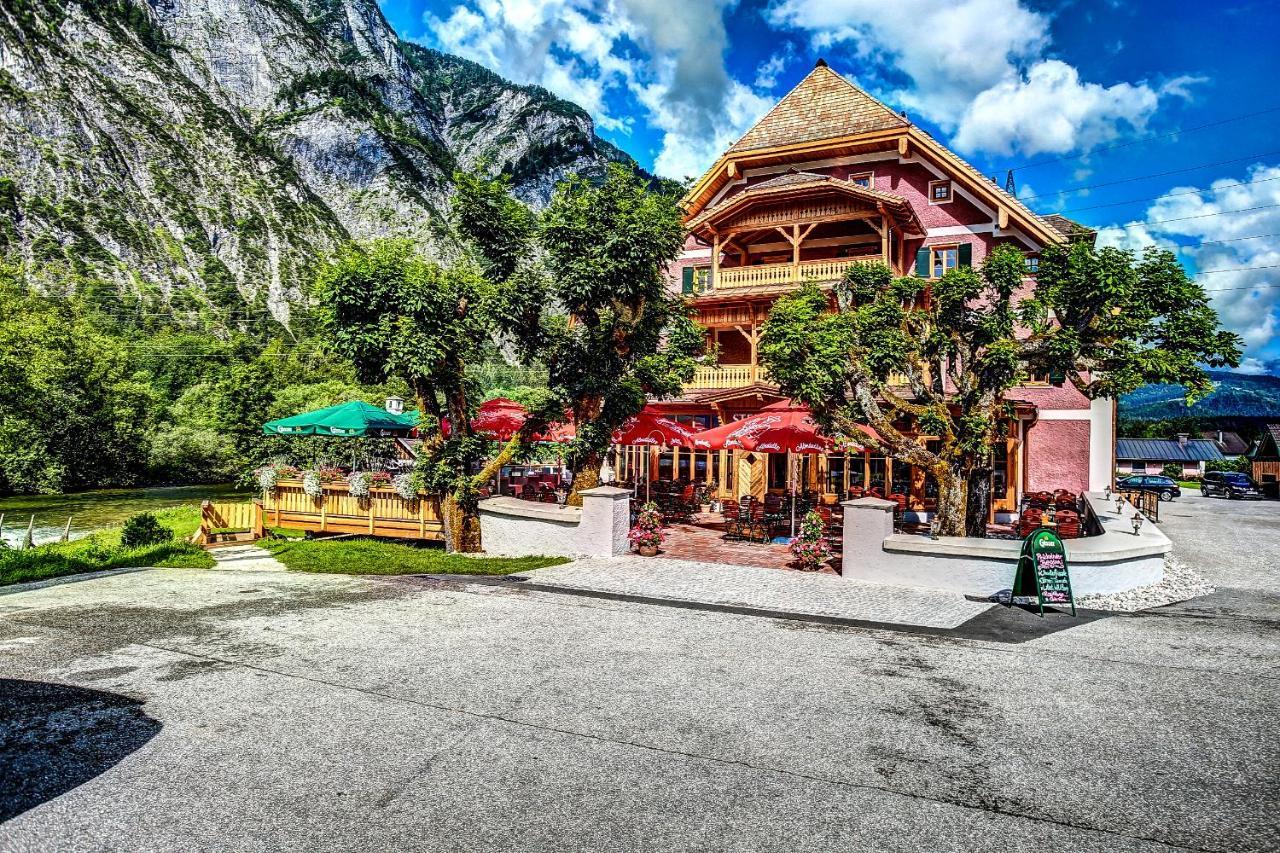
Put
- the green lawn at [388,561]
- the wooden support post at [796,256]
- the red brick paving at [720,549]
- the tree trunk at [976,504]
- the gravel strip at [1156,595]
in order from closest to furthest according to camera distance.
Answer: the gravel strip at [1156,595] < the green lawn at [388,561] < the red brick paving at [720,549] < the tree trunk at [976,504] < the wooden support post at [796,256]

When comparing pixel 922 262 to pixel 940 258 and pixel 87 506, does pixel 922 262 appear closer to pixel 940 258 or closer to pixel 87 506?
pixel 940 258

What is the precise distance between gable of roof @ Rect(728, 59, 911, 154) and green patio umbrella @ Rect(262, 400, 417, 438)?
15870 millimetres

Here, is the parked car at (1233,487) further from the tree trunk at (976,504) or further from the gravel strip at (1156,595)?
the tree trunk at (976,504)

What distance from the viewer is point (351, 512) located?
17234mm

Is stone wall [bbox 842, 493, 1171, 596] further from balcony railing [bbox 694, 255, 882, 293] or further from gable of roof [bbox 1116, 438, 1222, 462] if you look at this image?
gable of roof [bbox 1116, 438, 1222, 462]

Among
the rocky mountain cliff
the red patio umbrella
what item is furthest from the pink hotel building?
the rocky mountain cliff

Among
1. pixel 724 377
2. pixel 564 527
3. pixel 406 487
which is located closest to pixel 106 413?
pixel 406 487

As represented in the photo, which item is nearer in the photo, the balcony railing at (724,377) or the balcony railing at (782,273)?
the balcony railing at (782,273)

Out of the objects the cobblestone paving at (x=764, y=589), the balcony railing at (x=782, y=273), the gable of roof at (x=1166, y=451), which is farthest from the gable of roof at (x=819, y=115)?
the gable of roof at (x=1166, y=451)

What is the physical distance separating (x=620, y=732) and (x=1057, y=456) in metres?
21.0

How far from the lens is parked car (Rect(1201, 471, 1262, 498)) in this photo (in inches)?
1570

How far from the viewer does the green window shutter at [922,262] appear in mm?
24156

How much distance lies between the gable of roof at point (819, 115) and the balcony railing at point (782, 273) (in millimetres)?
4756

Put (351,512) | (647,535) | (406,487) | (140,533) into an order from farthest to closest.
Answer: (351,512) < (406,487) < (140,533) < (647,535)
